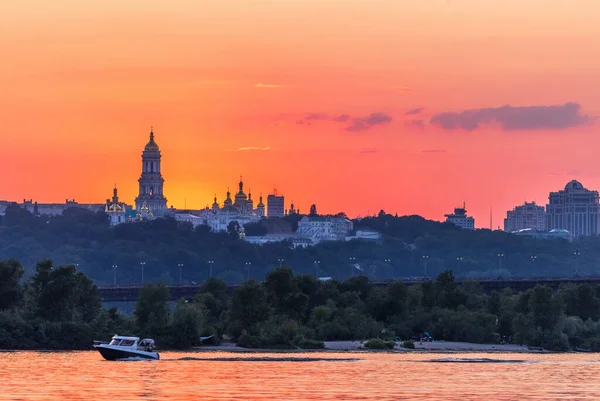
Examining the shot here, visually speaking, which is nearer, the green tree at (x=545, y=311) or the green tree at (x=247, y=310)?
the green tree at (x=247, y=310)

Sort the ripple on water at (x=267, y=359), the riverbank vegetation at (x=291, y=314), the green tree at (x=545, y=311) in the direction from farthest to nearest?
the green tree at (x=545, y=311) → the riverbank vegetation at (x=291, y=314) → the ripple on water at (x=267, y=359)

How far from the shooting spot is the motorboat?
375ft

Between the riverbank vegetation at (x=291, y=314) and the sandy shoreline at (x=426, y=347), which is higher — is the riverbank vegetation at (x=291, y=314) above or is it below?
above

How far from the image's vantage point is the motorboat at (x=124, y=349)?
11438cm

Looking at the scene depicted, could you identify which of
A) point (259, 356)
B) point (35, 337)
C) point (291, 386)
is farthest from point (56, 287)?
point (291, 386)

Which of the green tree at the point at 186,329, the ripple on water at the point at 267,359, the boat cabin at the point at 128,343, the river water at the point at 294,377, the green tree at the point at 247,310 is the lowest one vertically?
the river water at the point at 294,377

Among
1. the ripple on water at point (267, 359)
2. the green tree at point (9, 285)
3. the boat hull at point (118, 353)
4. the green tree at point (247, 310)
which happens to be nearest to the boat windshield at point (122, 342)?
the boat hull at point (118, 353)

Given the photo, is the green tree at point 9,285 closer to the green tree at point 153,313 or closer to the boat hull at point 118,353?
the green tree at point 153,313

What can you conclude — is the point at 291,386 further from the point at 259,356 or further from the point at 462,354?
the point at 462,354

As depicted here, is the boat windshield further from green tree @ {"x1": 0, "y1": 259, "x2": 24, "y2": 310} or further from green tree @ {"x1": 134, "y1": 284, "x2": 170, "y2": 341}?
green tree @ {"x1": 0, "y1": 259, "x2": 24, "y2": 310}

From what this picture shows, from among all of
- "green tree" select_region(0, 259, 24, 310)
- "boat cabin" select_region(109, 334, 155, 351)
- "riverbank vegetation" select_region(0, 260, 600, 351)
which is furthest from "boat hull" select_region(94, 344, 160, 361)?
"green tree" select_region(0, 259, 24, 310)

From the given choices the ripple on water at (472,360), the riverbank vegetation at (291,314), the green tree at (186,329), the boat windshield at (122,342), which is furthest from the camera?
the riverbank vegetation at (291,314)

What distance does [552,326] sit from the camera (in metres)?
144

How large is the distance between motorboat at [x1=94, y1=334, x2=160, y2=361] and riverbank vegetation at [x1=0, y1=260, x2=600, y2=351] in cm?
1027
